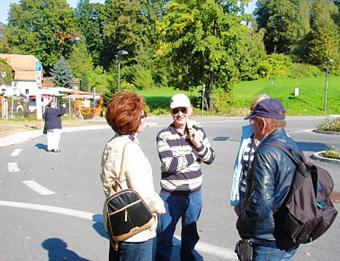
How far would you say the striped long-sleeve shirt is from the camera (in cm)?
448

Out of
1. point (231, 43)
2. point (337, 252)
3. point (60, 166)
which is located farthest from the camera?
point (231, 43)

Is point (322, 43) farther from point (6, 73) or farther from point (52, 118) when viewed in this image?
point (52, 118)

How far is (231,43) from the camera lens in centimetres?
4381

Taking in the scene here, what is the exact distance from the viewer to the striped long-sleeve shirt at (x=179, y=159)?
14.7 ft

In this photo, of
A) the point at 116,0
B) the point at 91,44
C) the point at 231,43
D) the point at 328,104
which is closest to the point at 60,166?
the point at 231,43

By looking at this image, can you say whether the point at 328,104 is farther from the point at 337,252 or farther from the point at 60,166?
the point at 337,252

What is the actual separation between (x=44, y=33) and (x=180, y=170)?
299ft

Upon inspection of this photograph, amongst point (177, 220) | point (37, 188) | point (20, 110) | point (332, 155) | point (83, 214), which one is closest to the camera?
point (177, 220)

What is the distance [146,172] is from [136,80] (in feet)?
256

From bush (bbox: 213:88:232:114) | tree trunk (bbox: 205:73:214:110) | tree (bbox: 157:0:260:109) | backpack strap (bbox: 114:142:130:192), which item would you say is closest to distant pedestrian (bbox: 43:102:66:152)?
backpack strap (bbox: 114:142:130:192)

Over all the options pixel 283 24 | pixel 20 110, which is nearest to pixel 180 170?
pixel 20 110

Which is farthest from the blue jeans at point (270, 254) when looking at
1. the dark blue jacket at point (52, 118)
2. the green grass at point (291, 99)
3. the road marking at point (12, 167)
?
the green grass at point (291, 99)

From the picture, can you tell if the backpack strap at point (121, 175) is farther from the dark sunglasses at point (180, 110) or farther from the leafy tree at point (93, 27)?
the leafy tree at point (93, 27)

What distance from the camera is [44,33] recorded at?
3565 inches
